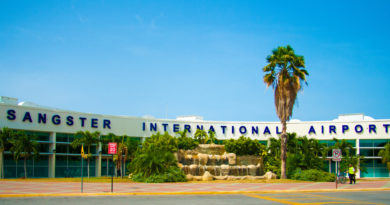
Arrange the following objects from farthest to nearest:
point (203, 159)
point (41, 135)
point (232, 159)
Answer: point (41, 135) < point (232, 159) < point (203, 159)

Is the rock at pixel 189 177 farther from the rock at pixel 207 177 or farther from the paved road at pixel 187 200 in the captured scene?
the paved road at pixel 187 200

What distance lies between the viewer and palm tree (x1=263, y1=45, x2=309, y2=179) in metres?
39.6

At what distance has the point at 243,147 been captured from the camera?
45844 mm

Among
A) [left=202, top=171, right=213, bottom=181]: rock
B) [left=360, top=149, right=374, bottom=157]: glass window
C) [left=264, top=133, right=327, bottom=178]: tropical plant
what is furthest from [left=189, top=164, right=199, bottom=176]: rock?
[left=360, top=149, right=374, bottom=157]: glass window

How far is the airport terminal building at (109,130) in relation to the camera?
46062 mm

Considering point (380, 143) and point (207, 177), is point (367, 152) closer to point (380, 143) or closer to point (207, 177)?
point (380, 143)

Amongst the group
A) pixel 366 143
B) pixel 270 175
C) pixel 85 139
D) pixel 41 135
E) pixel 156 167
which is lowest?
pixel 270 175

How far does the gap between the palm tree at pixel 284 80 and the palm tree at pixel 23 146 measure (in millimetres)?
25381

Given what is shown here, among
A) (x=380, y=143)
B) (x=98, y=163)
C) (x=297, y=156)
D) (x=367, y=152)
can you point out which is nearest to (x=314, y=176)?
(x=297, y=156)

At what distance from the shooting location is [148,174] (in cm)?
3694

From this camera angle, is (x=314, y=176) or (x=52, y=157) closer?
(x=314, y=176)

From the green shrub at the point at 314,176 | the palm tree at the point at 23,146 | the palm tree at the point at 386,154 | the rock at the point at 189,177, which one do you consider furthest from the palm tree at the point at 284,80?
the palm tree at the point at 23,146

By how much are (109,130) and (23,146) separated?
42.2 ft

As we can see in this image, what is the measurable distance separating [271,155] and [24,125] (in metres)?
28.2
